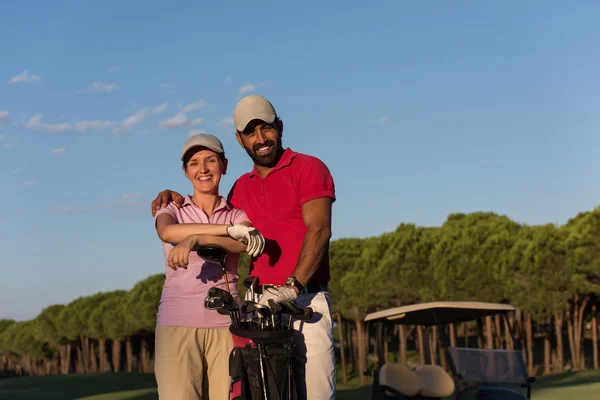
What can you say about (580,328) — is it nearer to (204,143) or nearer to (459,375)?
(459,375)

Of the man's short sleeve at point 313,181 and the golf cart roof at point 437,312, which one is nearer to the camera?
the man's short sleeve at point 313,181

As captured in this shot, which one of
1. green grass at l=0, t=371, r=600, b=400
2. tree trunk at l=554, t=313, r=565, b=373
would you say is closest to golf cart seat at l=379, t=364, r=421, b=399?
green grass at l=0, t=371, r=600, b=400

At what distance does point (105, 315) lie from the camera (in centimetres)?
7731

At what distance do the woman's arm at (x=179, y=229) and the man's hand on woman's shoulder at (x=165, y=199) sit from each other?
18 cm

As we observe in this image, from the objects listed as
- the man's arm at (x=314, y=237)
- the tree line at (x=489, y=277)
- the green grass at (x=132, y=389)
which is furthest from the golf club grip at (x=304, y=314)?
the tree line at (x=489, y=277)

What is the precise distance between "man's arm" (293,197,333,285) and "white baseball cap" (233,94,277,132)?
1.82ft

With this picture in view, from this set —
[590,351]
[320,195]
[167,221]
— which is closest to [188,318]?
[167,221]

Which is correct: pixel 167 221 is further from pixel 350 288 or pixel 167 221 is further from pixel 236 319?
pixel 350 288

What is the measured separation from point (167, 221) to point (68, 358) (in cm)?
9067

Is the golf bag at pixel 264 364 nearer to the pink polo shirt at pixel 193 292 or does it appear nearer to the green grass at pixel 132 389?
the pink polo shirt at pixel 193 292

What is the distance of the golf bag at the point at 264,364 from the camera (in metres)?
4.30

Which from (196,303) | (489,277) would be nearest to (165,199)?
(196,303)

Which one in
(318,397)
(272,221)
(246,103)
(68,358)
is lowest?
(68,358)

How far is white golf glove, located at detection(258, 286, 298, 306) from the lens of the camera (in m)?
4.33
